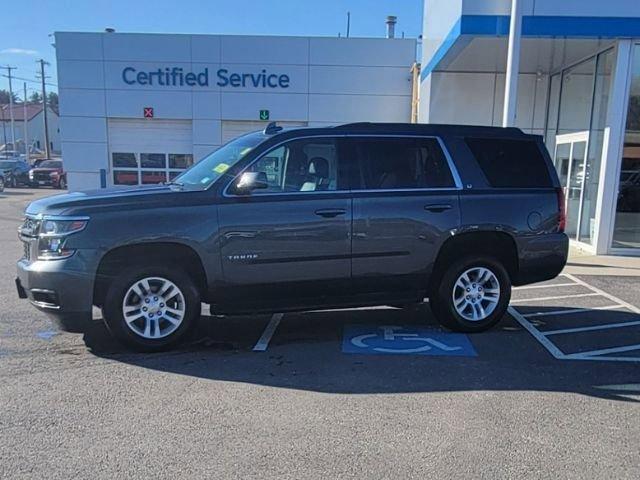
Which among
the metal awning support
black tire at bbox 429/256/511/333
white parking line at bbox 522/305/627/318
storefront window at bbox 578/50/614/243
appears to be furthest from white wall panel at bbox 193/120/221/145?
black tire at bbox 429/256/511/333

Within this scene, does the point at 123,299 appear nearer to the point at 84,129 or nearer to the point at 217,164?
the point at 217,164

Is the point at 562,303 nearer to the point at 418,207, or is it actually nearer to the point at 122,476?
the point at 418,207

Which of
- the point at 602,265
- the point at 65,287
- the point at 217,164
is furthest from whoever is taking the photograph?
the point at 602,265

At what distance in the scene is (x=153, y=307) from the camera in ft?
16.8

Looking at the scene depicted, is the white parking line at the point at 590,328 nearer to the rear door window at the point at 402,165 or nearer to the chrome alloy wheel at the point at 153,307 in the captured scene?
the rear door window at the point at 402,165

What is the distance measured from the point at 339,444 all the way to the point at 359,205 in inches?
98.4

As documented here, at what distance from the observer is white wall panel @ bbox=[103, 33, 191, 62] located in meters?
19.2

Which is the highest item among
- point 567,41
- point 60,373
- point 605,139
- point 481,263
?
point 567,41

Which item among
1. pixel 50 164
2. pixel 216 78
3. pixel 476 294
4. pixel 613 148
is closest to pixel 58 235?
pixel 476 294

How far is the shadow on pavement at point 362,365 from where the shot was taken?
454cm

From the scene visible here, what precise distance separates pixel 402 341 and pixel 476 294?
0.98 m

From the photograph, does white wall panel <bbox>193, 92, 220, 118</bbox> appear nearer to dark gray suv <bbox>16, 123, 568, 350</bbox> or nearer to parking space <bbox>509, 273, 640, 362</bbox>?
parking space <bbox>509, 273, 640, 362</bbox>

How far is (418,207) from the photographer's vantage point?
5.60 metres

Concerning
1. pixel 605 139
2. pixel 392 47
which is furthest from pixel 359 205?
pixel 392 47
